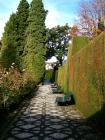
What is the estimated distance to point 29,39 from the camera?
3994cm

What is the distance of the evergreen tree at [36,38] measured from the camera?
39.5m

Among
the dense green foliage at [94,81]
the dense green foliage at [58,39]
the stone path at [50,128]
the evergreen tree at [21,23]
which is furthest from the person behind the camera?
the dense green foliage at [58,39]

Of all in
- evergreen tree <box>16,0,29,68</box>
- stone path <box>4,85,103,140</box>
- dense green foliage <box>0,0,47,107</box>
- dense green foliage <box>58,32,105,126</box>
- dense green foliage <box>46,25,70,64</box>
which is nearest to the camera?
stone path <box>4,85,103,140</box>

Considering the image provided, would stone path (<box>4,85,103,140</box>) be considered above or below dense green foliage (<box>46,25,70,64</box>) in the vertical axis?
below

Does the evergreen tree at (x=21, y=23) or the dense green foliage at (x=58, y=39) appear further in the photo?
the dense green foliage at (x=58, y=39)

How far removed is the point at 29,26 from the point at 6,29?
2.79 metres

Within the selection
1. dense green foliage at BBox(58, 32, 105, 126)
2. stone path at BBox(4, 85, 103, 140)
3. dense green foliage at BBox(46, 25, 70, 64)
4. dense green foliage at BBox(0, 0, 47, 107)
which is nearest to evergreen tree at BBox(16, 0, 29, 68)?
dense green foliage at BBox(0, 0, 47, 107)

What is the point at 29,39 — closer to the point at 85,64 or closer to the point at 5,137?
the point at 85,64

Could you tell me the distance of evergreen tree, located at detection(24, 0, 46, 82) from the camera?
39469 millimetres

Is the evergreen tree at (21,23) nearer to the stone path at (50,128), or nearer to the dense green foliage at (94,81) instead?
the stone path at (50,128)

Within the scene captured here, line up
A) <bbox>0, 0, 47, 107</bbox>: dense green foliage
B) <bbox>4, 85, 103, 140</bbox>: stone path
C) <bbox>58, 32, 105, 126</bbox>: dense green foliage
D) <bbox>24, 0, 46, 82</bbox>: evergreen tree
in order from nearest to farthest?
<bbox>4, 85, 103, 140</bbox>: stone path, <bbox>58, 32, 105, 126</bbox>: dense green foliage, <bbox>0, 0, 47, 107</bbox>: dense green foliage, <bbox>24, 0, 46, 82</bbox>: evergreen tree

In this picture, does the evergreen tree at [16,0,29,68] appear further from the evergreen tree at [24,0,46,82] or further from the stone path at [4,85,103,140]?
the stone path at [4,85,103,140]

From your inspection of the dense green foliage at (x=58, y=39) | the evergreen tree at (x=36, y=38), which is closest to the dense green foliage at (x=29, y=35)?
the evergreen tree at (x=36, y=38)

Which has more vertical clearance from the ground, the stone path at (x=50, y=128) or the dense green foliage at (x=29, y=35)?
the dense green foliage at (x=29, y=35)
